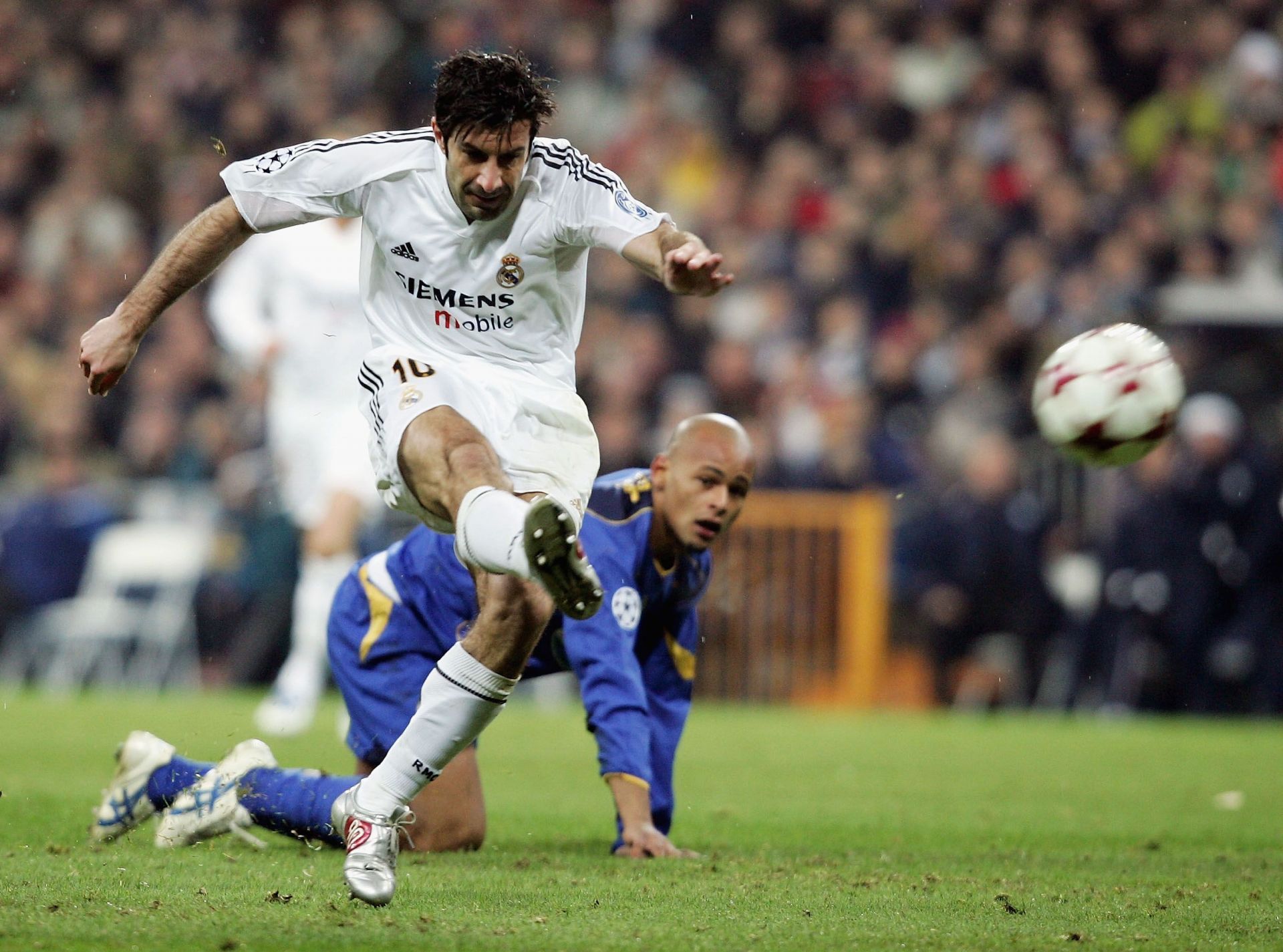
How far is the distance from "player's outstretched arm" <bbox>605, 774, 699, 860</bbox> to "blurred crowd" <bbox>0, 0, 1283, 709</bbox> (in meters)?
8.13

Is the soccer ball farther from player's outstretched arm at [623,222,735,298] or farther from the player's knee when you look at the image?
the player's knee

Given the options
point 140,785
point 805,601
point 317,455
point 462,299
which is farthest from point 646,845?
point 805,601

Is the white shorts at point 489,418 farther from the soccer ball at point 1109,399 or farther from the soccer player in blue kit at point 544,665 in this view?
the soccer ball at point 1109,399

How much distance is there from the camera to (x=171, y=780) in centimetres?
562

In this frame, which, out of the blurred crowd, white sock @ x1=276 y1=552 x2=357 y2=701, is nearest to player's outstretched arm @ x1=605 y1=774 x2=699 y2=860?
white sock @ x1=276 y1=552 x2=357 y2=701

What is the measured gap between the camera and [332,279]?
10.1 m

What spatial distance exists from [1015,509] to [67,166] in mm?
9773

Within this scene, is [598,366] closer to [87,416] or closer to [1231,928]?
[87,416]

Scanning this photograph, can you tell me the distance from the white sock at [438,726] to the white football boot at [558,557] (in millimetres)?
467

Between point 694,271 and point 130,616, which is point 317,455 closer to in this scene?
point 130,616

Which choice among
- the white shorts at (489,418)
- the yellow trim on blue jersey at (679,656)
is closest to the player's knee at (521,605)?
the white shorts at (489,418)

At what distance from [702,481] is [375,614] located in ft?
3.73

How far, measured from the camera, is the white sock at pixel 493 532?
13.3 feet

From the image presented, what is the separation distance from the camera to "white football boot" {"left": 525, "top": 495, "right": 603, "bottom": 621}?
3904 mm
